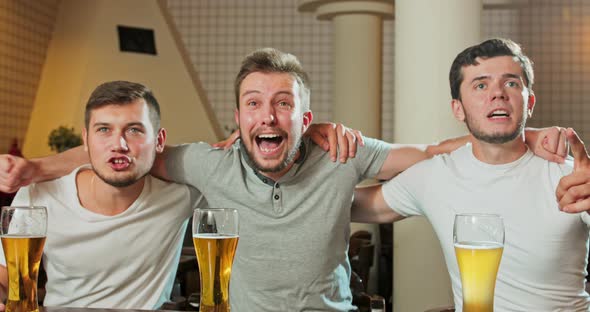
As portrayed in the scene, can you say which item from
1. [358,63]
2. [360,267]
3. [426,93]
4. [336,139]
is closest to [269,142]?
[336,139]

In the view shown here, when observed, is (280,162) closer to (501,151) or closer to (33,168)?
(501,151)

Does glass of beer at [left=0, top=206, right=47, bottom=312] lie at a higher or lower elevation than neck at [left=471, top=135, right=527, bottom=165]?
lower

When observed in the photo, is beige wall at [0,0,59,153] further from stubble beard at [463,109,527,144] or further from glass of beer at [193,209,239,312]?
glass of beer at [193,209,239,312]

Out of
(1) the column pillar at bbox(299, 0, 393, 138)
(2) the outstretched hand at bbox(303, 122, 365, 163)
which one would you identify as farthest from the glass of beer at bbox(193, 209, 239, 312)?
(1) the column pillar at bbox(299, 0, 393, 138)

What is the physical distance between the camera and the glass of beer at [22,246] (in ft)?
4.45

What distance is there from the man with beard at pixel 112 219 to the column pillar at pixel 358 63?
449cm

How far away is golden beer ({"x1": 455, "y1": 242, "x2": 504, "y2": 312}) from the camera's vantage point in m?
1.14

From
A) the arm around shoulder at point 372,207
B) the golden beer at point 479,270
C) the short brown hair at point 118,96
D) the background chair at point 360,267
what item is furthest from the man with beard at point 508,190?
the short brown hair at point 118,96

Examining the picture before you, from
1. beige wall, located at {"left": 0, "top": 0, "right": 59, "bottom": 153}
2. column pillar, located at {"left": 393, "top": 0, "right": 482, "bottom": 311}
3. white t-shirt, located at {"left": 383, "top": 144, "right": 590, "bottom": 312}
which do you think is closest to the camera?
white t-shirt, located at {"left": 383, "top": 144, "right": 590, "bottom": 312}

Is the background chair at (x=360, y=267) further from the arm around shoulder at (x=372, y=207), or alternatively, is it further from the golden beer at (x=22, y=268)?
the golden beer at (x=22, y=268)

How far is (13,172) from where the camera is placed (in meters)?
1.88

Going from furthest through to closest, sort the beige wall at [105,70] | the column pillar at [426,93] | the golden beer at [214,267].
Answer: the beige wall at [105,70] → the column pillar at [426,93] → the golden beer at [214,267]

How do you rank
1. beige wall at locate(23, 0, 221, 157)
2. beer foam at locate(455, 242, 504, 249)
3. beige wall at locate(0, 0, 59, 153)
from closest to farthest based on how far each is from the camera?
1. beer foam at locate(455, 242, 504, 249)
2. beige wall at locate(0, 0, 59, 153)
3. beige wall at locate(23, 0, 221, 157)

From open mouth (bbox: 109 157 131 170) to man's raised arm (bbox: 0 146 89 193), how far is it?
0.67 ft
